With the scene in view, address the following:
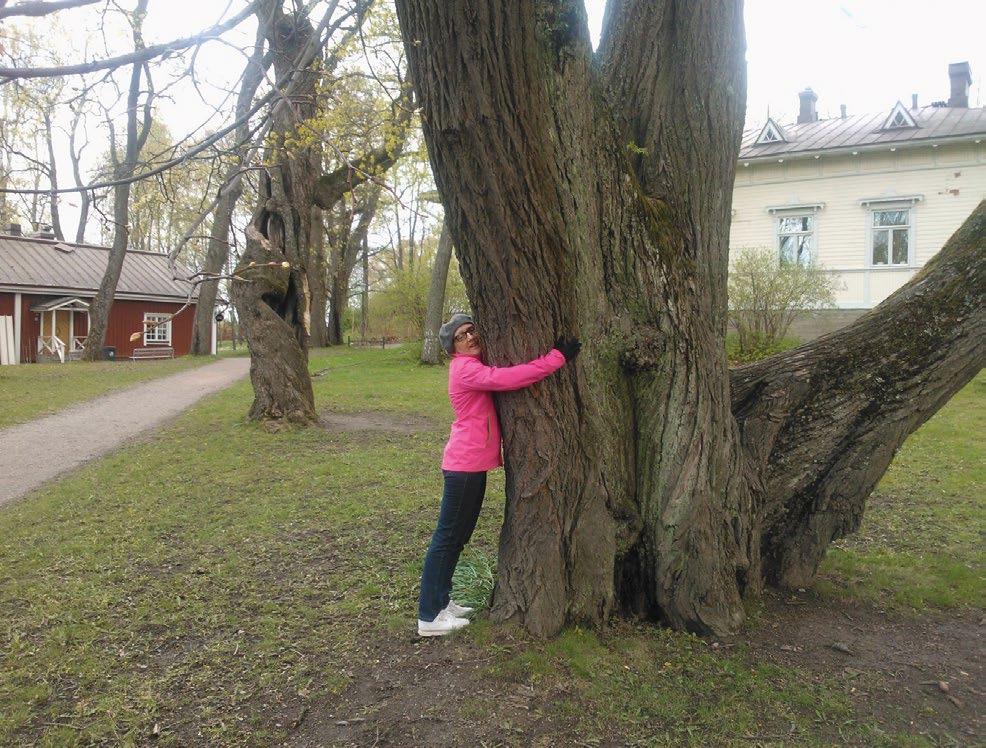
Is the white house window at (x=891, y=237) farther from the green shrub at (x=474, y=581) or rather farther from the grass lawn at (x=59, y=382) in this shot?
the grass lawn at (x=59, y=382)

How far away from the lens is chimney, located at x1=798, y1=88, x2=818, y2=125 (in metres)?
25.7

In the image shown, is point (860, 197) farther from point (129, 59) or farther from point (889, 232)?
point (129, 59)

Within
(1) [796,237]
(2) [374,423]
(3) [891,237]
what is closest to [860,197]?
(3) [891,237]

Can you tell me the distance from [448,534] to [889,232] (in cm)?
2117

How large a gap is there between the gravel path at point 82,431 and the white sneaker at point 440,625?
5.80m

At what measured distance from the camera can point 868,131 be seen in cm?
2212

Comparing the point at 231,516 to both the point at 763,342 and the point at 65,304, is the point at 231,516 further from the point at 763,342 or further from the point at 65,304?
the point at 65,304

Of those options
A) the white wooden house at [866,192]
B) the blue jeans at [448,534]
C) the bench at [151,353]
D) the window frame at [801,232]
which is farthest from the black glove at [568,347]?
the bench at [151,353]

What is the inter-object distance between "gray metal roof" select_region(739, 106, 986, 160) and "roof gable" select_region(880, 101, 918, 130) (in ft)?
0.45

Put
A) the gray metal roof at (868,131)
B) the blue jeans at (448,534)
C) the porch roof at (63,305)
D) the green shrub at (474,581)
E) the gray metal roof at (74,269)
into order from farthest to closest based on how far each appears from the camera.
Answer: the gray metal roof at (74,269)
the porch roof at (63,305)
the gray metal roof at (868,131)
the green shrub at (474,581)
the blue jeans at (448,534)

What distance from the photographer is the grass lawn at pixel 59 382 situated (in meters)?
14.1

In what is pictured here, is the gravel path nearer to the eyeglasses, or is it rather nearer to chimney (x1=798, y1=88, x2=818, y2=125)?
the eyeglasses

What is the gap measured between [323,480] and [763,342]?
12.2m

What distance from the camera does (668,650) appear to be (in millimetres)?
3922
